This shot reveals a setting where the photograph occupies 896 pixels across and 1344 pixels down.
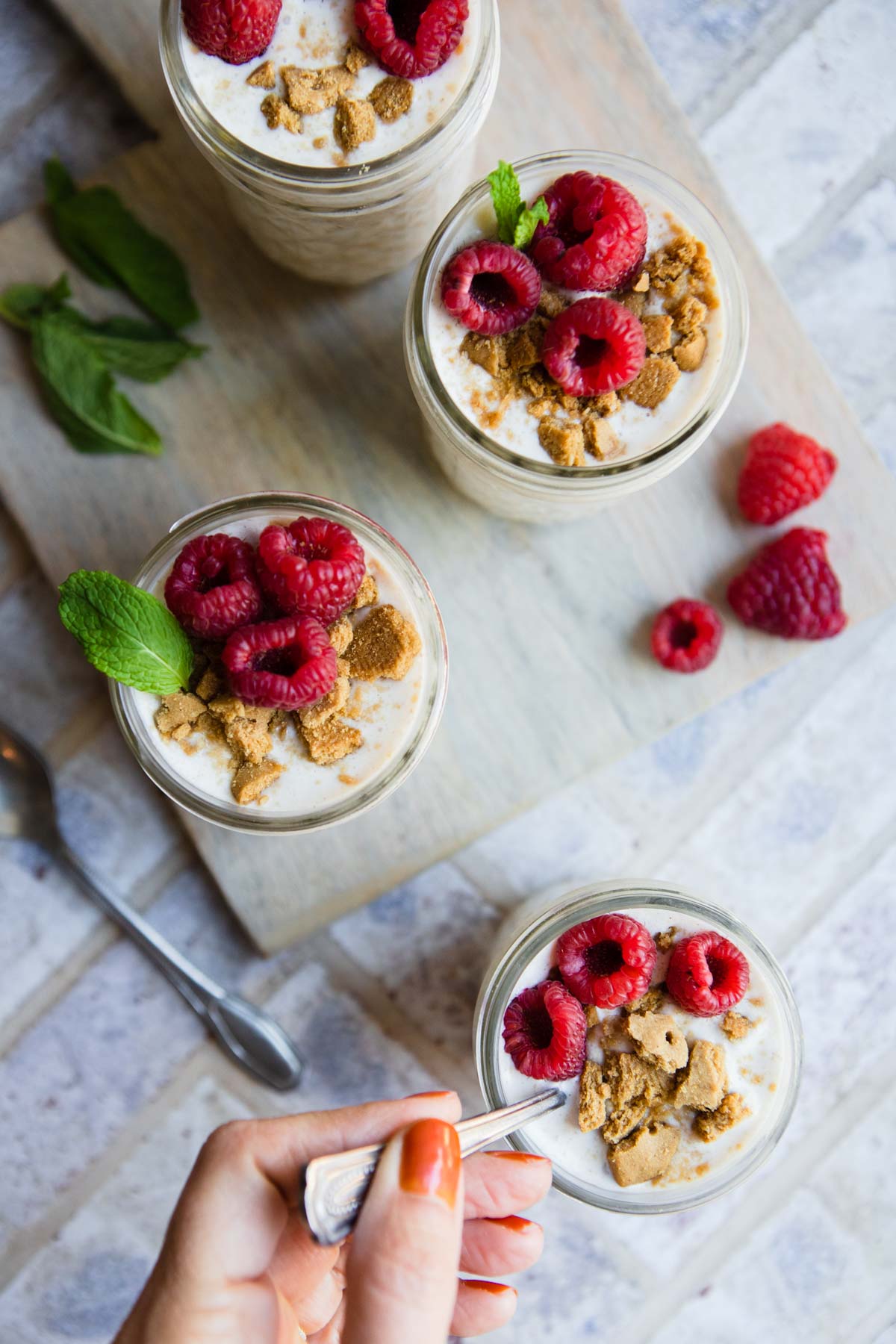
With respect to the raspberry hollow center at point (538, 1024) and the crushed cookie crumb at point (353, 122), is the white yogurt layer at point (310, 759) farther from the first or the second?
the crushed cookie crumb at point (353, 122)

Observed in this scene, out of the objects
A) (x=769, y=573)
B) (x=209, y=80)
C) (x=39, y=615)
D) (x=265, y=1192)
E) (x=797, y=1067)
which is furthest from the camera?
(x=39, y=615)

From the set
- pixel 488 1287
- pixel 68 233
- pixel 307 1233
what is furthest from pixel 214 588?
pixel 488 1287

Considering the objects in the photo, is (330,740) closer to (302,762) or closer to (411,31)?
(302,762)

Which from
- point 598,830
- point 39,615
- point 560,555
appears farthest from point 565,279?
point 39,615

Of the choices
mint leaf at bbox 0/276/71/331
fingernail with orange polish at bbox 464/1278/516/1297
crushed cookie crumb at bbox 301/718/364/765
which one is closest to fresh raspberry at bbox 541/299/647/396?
crushed cookie crumb at bbox 301/718/364/765

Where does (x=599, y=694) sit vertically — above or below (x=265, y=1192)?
below

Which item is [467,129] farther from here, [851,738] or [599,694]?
[851,738]
